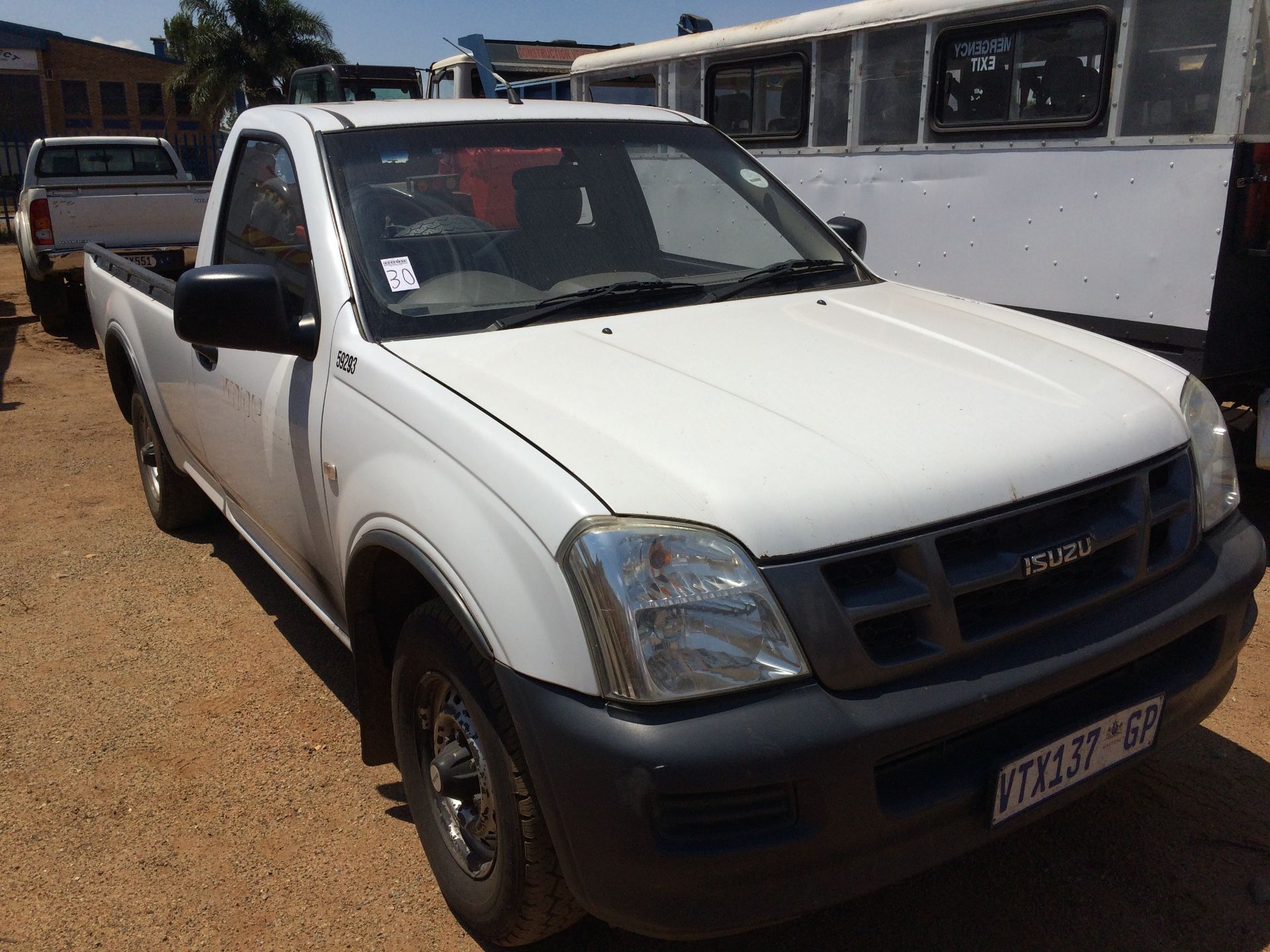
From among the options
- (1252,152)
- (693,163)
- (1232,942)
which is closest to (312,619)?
(693,163)

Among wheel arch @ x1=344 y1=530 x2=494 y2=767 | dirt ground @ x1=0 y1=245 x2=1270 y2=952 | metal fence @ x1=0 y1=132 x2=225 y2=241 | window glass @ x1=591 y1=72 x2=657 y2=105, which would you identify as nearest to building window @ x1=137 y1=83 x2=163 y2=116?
metal fence @ x1=0 y1=132 x2=225 y2=241

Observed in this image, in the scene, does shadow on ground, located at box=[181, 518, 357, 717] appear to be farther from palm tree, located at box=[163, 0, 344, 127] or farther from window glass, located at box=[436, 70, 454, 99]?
palm tree, located at box=[163, 0, 344, 127]

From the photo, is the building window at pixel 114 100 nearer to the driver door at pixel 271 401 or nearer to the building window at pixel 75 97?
the building window at pixel 75 97

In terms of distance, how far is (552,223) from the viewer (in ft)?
10.1

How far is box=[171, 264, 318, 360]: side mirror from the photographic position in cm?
259

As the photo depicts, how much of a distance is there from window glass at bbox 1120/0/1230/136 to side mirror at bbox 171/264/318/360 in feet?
13.8

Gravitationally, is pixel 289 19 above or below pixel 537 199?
above

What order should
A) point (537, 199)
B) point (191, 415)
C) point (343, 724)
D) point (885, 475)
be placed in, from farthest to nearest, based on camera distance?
point (191, 415)
point (343, 724)
point (537, 199)
point (885, 475)

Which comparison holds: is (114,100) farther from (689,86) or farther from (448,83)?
(689,86)

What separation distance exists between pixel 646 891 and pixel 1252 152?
4.55 metres

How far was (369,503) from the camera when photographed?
2.40 meters

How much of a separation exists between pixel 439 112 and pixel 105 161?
36.6ft

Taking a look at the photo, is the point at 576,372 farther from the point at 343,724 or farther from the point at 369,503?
the point at 343,724

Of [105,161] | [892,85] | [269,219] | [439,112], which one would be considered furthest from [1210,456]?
[105,161]
